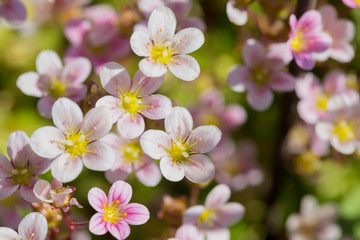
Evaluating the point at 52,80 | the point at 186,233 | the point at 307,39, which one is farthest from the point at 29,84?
the point at 307,39

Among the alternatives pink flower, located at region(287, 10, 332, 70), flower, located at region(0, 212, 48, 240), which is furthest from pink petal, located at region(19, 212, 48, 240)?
pink flower, located at region(287, 10, 332, 70)

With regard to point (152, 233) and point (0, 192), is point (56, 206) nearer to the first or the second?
point (0, 192)

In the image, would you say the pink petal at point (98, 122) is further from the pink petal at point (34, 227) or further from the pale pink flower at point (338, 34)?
the pale pink flower at point (338, 34)

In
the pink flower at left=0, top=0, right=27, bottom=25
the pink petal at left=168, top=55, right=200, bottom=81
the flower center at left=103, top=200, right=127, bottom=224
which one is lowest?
the flower center at left=103, top=200, right=127, bottom=224

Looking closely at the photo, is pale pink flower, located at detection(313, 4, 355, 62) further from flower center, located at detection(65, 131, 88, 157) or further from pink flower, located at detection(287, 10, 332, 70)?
flower center, located at detection(65, 131, 88, 157)

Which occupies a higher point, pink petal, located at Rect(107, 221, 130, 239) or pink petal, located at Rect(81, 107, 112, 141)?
pink petal, located at Rect(81, 107, 112, 141)

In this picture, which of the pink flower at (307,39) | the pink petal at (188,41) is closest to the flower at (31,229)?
the pink petal at (188,41)
